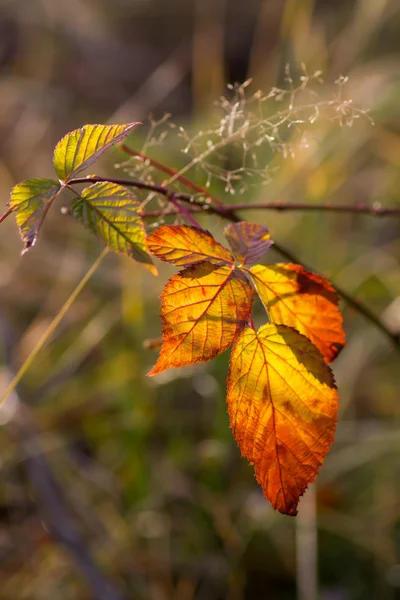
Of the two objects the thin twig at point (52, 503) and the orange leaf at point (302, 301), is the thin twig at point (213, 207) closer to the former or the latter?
the orange leaf at point (302, 301)

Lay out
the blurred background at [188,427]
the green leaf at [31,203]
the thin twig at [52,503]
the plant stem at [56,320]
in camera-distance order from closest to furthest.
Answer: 1. the green leaf at [31,203]
2. the plant stem at [56,320]
3. the thin twig at [52,503]
4. the blurred background at [188,427]

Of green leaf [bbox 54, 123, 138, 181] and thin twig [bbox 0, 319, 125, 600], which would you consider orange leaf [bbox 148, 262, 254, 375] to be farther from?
thin twig [bbox 0, 319, 125, 600]

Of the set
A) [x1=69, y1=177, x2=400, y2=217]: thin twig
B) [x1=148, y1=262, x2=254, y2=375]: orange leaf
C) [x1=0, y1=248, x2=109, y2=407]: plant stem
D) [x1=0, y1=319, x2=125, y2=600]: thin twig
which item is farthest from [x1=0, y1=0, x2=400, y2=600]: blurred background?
[x1=148, y1=262, x2=254, y2=375]: orange leaf

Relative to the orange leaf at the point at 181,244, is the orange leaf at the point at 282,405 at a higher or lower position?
lower

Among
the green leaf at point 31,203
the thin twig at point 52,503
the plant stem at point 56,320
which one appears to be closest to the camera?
the green leaf at point 31,203

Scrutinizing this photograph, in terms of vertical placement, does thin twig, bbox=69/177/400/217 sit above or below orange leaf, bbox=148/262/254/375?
above

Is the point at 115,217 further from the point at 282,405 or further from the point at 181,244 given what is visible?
the point at 282,405

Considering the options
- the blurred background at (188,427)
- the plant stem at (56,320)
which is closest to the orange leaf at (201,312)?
the plant stem at (56,320)
